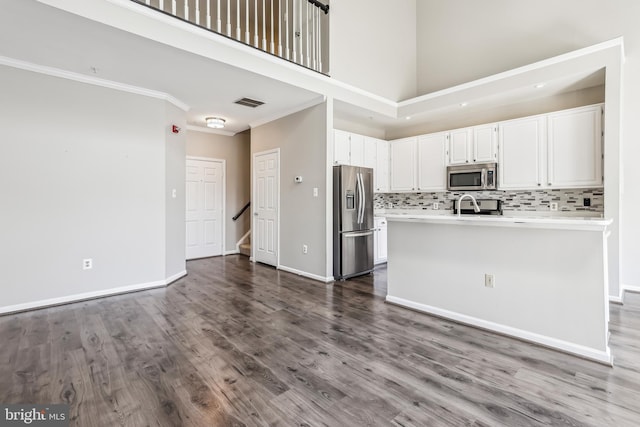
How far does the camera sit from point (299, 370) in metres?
2.16

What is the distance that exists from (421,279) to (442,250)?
414 millimetres

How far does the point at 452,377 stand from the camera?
206 cm

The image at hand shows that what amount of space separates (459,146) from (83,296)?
19.4ft

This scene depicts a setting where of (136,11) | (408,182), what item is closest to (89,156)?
(136,11)

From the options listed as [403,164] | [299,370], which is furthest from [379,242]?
[299,370]

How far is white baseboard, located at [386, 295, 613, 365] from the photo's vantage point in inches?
88.7

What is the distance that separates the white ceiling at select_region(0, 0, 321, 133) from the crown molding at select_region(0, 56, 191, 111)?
0.28 ft

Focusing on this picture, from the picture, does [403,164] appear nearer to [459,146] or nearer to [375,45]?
[459,146]

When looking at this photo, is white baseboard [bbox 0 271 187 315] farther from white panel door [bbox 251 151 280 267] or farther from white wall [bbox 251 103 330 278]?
white wall [bbox 251 103 330 278]

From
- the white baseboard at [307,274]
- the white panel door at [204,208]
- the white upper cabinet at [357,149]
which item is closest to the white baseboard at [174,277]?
the white panel door at [204,208]

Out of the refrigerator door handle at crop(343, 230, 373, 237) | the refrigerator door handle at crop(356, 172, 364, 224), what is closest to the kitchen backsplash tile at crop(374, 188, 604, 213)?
the refrigerator door handle at crop(343, 230, 373, 237)

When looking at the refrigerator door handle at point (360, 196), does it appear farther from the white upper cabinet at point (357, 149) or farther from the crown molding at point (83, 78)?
the crown molding at point (83, 78)

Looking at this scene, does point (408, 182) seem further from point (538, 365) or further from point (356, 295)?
point (538, 365)

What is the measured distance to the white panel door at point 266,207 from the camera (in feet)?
18.0
